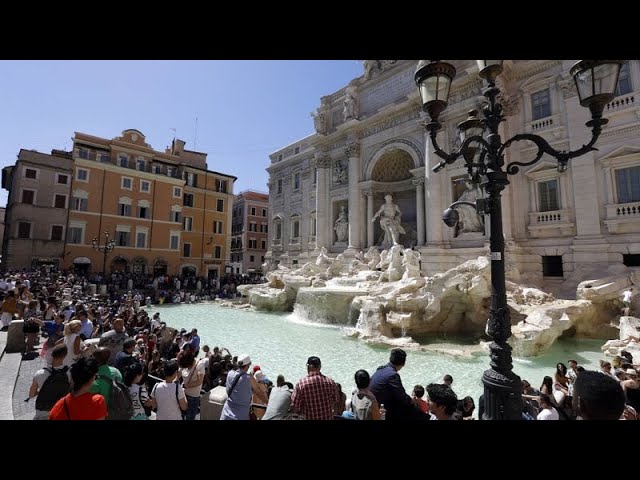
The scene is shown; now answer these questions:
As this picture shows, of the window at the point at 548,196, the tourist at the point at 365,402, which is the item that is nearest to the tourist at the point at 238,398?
the tourist at the point at 365,402

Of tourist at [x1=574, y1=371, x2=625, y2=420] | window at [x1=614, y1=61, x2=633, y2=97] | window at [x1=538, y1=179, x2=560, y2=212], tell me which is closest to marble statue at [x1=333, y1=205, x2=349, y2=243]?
window at [x1=538, y1=179, x2=560, y2=212]

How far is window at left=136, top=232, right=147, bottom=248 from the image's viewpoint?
25406 mm

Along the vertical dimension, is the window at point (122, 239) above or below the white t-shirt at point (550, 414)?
above

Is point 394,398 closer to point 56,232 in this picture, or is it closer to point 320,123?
point 320,123

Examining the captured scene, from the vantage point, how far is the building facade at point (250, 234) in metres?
39.4

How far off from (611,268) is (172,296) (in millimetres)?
20242

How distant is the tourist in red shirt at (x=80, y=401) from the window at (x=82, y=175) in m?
26.6

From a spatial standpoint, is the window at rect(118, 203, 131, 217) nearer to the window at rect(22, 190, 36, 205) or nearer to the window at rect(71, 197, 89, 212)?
the window at rect(71, 197, 89, 212)

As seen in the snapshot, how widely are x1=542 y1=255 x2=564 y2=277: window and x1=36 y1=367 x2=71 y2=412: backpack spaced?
14705 mm

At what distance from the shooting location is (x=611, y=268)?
34.7ft

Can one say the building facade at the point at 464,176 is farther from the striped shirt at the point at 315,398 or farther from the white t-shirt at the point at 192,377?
the white t-shirt at the point at 192,377
